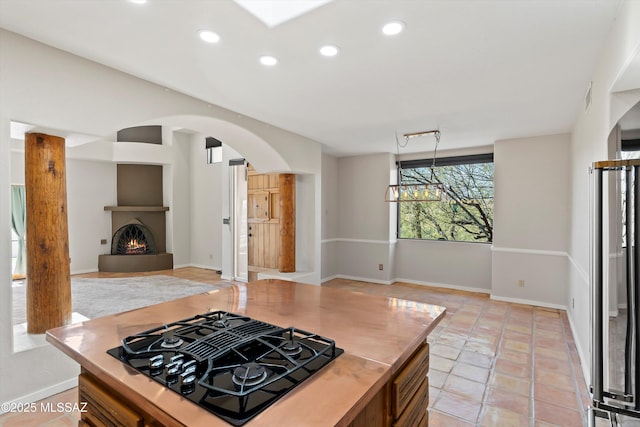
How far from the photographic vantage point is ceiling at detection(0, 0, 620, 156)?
6.44 ft

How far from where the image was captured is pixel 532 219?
16.4 feet

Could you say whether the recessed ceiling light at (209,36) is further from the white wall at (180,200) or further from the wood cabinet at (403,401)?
the white wall at (180,200)

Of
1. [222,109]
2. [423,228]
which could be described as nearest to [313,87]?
[222,109]

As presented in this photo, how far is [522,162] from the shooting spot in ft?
16.7

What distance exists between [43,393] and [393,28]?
3588mm

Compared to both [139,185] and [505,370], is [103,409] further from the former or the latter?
[139,185]

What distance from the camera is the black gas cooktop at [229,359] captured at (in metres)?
0.81

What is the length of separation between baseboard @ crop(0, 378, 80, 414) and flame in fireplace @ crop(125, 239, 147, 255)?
211 inches

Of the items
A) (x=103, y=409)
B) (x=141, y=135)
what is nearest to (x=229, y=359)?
(x=103, y=409)

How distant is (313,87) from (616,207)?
247 cm

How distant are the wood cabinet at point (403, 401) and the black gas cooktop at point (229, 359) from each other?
0.21m

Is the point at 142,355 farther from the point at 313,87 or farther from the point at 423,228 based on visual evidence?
the point at 423,228

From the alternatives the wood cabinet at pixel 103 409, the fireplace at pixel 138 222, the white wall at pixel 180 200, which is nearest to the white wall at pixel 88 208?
the fireplace at pixel 138 222

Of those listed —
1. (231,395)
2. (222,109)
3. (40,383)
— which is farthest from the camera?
(222,109)
